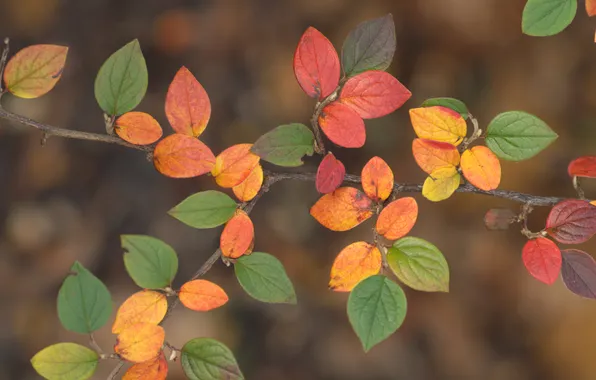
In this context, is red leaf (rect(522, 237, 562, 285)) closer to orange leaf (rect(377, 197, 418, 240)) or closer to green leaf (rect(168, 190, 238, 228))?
orange leaf (rect(377, 197, 418, 240))

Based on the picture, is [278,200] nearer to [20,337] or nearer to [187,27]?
[187,27]

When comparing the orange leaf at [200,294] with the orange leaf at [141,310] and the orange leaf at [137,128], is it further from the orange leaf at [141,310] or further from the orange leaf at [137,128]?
the orange leaf at [137,128]

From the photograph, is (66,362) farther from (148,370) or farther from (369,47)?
(369,47)

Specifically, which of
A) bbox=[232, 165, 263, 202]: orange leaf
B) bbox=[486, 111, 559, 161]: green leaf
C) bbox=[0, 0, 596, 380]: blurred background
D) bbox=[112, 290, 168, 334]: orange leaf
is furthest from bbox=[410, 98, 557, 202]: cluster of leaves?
bbox=[0, 0, 596, 380]: blurred background

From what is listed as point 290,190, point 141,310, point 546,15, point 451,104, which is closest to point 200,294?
point 141,310

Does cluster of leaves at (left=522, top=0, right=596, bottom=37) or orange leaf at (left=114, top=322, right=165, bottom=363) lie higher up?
cluster of leaves at (left=522, top=0, right=596, bottom=37)

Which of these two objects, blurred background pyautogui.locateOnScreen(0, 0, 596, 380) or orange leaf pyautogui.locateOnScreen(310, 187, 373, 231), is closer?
orange leaf pyautogui.locateOnScreen(310, 187, 373, 231)
